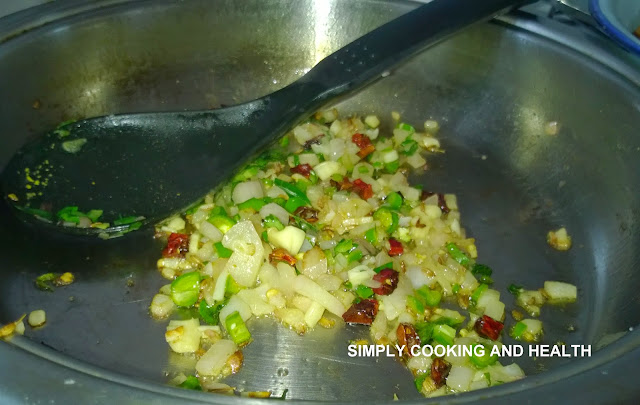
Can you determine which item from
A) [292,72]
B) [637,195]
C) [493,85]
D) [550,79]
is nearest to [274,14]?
[292,72]

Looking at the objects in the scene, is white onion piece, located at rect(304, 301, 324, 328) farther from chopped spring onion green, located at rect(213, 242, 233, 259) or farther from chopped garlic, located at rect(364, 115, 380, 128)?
chopped garlic, located at rect(364, 115, 380, 128)

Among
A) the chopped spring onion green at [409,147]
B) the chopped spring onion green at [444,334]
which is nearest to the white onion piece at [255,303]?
the chopped spring onion green at [444,334]

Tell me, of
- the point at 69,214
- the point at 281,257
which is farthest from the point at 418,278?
the point at 69,214

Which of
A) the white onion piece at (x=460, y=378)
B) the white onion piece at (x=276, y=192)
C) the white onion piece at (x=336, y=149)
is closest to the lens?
the white onion piece at (x=460, y=378)

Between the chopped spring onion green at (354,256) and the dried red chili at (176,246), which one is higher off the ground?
the chopped spring onion green at (354,256)

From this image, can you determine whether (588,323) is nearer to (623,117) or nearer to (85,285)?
(623,117)

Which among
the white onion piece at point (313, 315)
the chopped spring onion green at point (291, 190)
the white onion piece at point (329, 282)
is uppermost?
the chopped spring onion green at point (291, 190)

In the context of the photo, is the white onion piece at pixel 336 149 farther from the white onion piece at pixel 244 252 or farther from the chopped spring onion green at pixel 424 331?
the chopped spring onion green at pixel 424 331

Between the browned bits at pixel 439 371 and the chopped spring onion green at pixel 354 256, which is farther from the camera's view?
the chopped spring onion green at pixel 354 256
